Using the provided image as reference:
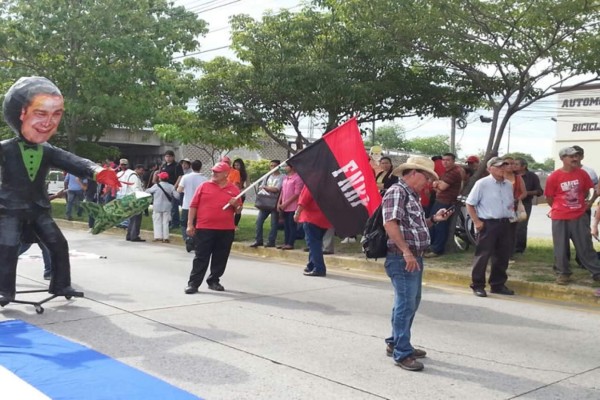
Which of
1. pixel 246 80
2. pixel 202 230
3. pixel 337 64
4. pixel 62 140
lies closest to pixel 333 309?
pixel 202 230

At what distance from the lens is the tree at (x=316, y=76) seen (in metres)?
12.1

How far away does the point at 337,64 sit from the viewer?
40.4 ft

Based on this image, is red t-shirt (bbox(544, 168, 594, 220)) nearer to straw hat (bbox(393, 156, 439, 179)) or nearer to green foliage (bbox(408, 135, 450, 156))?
straw hat (bbox(393, 156, 439, 179))

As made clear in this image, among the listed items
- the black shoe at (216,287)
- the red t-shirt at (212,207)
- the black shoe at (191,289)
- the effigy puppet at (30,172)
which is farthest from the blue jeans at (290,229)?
the effigy puppet at (30,172)

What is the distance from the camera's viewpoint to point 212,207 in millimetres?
7945

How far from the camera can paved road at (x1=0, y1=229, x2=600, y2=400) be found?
180 inches

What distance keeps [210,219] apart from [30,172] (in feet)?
7.21

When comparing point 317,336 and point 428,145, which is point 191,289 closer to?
point 317,336

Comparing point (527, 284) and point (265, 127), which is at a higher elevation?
point (265, 127)

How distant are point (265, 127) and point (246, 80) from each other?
1605 millimetres

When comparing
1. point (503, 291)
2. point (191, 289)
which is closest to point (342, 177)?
point (191, 289)

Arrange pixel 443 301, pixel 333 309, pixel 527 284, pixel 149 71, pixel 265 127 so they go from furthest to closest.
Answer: pixel 149 71 → pixel 265 127 → pixel 527 284 → pixel 443 301 → pixel 333 309

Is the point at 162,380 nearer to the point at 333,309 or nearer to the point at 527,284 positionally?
the point at 333,309

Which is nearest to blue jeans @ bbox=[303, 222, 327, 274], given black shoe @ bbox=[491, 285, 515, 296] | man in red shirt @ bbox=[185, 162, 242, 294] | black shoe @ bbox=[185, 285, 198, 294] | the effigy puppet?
man in red shirt @ bbox=[185, 162, 242, 294]
